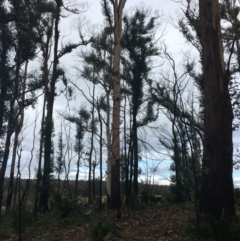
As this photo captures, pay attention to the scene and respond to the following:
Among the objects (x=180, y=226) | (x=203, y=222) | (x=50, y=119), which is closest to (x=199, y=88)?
(x=50, y=119)

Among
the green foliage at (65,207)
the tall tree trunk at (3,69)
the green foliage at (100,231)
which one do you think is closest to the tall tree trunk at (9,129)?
the tall tree trunk at (3,69)

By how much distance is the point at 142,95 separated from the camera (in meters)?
20.2

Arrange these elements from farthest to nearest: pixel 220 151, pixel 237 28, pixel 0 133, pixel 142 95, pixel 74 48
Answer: pixel 142 95, pixel 74 48, pixel 0 133, pixel 237 28, pixel 220 151

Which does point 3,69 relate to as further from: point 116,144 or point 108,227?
point 108,227

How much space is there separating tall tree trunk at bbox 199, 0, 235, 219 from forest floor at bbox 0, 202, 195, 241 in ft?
2.38

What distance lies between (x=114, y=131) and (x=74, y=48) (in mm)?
6607

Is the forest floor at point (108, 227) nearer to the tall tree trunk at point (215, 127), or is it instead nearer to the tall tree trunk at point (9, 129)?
the tall tree trunk at point (215, 127)

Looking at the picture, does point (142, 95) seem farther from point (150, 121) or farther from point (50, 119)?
point (50, 119)

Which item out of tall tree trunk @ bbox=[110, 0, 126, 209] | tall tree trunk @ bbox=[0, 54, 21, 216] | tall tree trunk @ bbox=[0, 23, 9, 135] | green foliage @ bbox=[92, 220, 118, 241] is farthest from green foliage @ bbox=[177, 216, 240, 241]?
tall tree trunk @ bbox=[0, 23, 9, 135]

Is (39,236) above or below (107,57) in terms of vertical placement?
below

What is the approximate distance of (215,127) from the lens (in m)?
8.55

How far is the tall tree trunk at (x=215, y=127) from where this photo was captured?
8203 mm

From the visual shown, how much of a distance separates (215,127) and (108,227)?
3320mm

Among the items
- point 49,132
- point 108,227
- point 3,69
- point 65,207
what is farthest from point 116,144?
point 3,69
